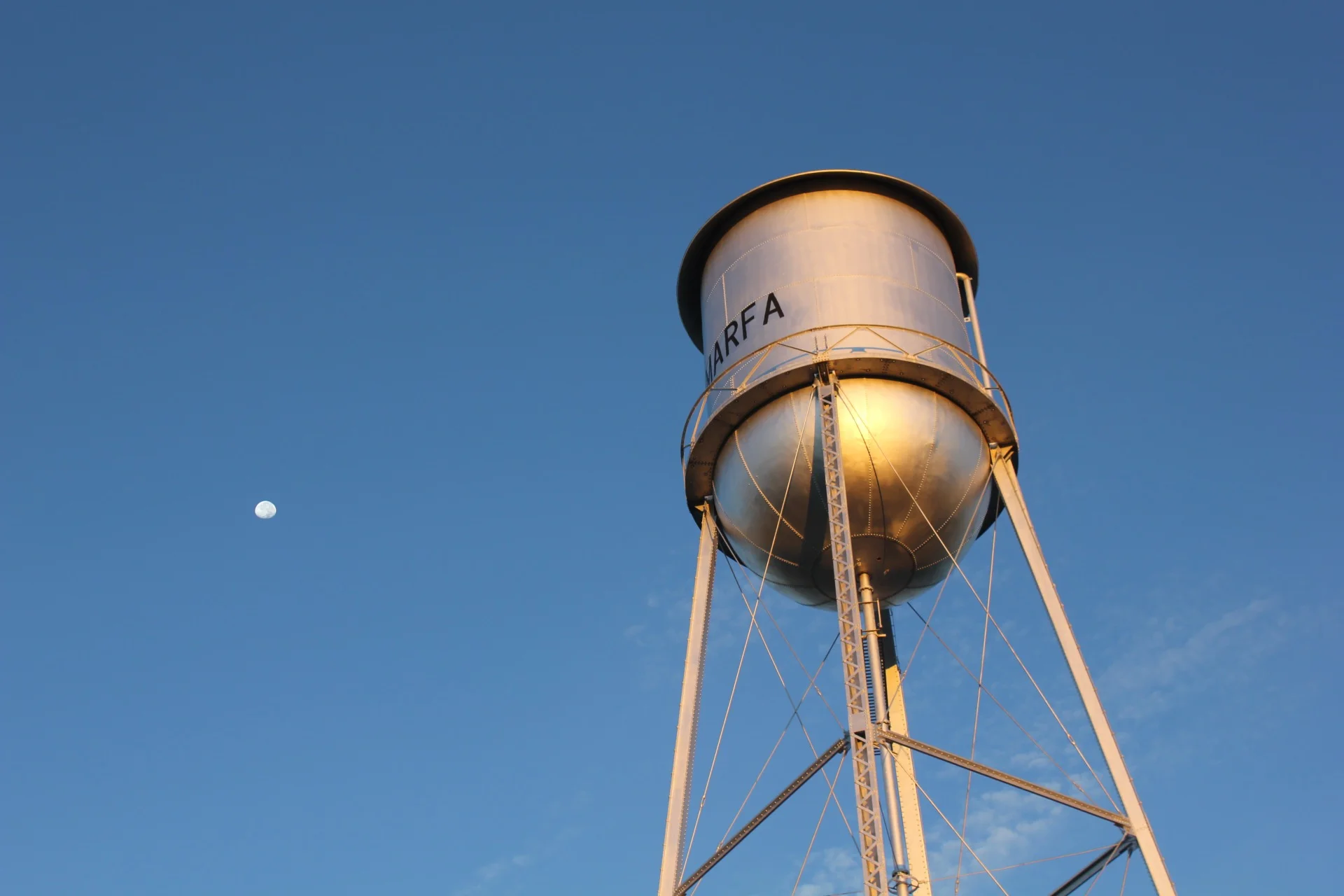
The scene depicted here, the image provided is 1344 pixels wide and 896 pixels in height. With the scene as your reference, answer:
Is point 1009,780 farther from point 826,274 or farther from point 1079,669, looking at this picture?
point 826,274

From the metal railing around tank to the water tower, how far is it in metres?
0.02

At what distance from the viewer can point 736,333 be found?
15508 millimetres

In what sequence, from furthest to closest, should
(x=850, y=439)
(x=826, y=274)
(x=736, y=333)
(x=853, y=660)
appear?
(x=736, y=333) → (x=826, y=274) → (x=850, y=439) → (x=853, y=660)

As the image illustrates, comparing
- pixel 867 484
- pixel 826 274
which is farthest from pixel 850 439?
pixel 826 274

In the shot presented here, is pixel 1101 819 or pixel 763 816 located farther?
pixel 763 816

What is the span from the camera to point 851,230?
51.3 ft

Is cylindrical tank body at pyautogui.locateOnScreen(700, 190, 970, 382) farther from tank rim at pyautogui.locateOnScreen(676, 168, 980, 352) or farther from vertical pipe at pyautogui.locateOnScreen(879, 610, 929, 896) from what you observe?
vertical pipe at pyautogui.locateOnScreen(879, 610, 929, 896)

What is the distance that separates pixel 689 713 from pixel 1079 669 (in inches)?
156

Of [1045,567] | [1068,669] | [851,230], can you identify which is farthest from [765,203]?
[1068,669]

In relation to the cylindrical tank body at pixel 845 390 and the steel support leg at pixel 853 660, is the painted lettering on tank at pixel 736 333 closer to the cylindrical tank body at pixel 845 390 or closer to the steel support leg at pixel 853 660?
the cylindrical tank body at pixel 845 390

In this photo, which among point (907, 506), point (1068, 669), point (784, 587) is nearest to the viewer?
point (1068, 669)

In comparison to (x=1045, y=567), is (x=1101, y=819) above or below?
below

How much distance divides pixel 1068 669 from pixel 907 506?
7.64 ft

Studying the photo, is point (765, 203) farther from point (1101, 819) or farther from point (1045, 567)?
point (1101, 819)
